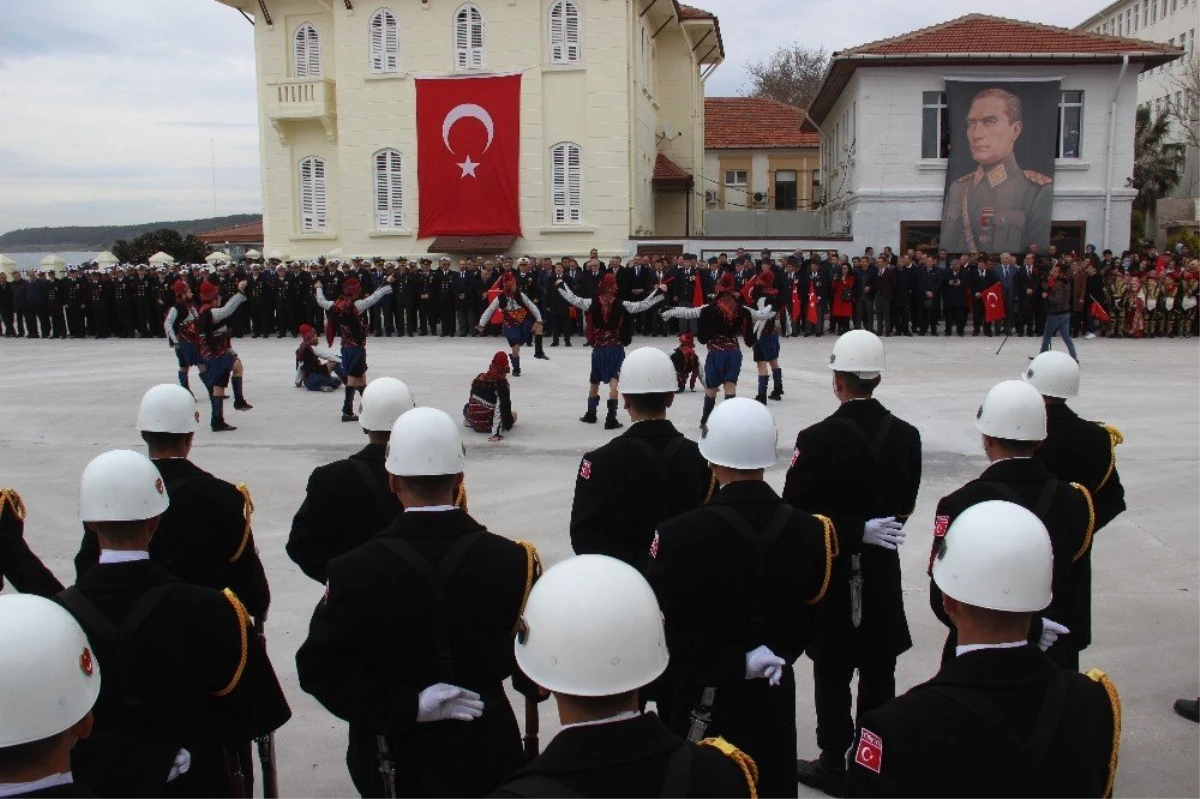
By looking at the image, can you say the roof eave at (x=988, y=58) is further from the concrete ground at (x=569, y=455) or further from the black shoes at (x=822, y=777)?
the black shoes at (x=822, y=777)

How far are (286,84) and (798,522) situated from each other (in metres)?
31.7

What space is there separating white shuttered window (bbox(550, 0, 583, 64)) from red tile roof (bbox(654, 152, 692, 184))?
6.78 m

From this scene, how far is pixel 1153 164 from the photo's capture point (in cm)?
4459

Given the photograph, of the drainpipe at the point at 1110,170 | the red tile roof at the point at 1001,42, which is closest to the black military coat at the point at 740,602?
the red tile roof at the point at 1001,42

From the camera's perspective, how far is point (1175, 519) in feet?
29.4

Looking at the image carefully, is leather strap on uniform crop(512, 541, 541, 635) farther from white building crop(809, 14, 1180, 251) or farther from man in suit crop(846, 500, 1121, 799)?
white building crop(809, 14, 1180, 251)

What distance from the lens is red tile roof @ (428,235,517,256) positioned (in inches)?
1219

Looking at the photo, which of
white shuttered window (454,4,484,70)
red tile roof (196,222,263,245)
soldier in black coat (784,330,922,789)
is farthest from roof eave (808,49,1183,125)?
red tile roof (196,222,263,245)

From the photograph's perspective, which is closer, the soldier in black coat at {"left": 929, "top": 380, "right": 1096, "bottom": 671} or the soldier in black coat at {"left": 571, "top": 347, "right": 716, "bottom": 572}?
the soldier in black coat at {"left": 929, "top": 380, "right": 1096, "bottom": 671}

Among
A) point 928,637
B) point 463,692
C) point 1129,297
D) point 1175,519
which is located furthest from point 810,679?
point 1129,297

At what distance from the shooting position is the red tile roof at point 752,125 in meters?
47.8

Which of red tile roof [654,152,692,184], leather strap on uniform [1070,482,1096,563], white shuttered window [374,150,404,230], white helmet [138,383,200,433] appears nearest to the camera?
leather strap on uniform [1070,482,1096,563]

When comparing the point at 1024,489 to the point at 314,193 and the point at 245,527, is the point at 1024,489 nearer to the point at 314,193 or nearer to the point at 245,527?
the point at 245,527

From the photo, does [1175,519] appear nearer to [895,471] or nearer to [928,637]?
[928,637]
